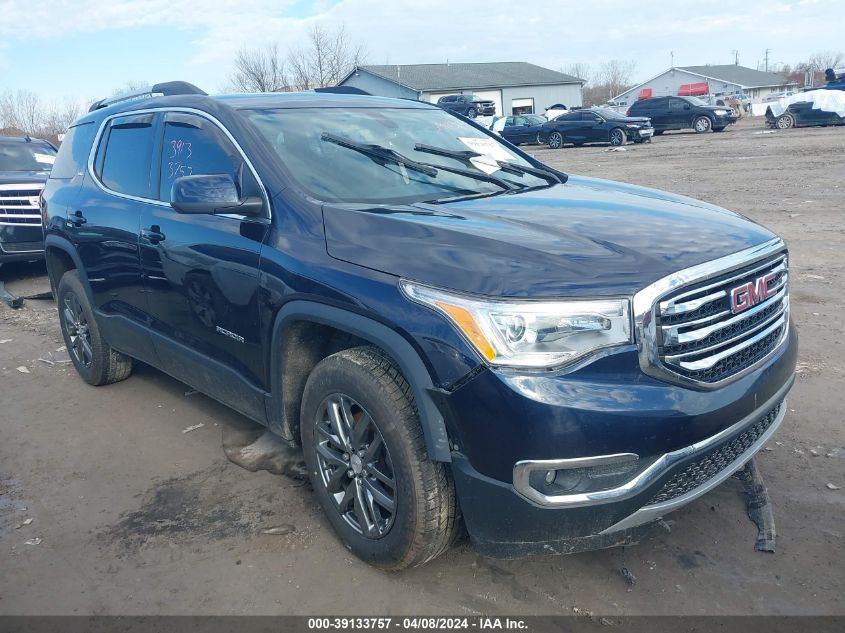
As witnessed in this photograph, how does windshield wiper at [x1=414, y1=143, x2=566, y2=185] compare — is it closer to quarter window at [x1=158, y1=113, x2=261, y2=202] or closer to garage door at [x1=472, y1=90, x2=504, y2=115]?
quarter window at [x1=158, y1=113, x2=261, y2=202]

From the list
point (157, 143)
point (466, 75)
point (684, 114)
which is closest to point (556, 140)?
point (684, 114)

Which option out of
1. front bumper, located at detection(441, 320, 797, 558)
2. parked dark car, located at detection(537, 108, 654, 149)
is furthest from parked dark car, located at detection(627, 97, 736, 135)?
front bumper, located at detection(441, 320, 797, 558)

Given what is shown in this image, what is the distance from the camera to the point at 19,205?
8.93 meters

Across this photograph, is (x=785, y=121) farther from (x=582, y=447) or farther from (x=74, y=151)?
(x=582, y=447)

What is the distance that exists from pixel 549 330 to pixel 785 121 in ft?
95.8

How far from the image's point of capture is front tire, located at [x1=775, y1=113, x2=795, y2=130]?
89.2ft

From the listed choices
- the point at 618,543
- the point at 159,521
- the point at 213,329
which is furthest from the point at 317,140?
the point at 618,543

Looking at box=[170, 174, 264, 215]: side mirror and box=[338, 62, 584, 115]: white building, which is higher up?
box=[338, 62, 584, 115]: white building

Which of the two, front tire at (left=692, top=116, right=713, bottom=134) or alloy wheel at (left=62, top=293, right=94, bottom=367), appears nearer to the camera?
alloy wheel at (left=62, top=293, right=94, bottom=367)

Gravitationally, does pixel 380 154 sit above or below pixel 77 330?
above

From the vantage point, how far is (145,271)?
400cm

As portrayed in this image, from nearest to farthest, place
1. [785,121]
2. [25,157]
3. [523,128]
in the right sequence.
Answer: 1. [25,157]
2. [785,121]
3. [523,128]

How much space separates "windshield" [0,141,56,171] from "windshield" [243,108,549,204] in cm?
780

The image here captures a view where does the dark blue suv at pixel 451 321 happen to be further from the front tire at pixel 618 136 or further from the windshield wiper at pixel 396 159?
the front tire at pixel 618 136
